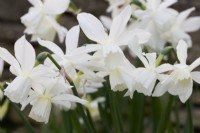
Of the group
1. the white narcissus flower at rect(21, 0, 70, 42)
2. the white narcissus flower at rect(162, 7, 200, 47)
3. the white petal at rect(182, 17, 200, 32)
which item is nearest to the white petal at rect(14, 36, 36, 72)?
the white narcissus flower at rect(21, 0, 70, 42)

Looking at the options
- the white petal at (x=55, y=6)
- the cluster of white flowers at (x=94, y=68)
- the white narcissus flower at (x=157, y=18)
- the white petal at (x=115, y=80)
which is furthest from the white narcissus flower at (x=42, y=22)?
the white petal at (x=115, y=80)

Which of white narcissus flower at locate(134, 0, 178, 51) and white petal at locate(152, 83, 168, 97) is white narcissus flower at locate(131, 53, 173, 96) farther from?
white narcissus flower at locate(134, 0, 178, 51)

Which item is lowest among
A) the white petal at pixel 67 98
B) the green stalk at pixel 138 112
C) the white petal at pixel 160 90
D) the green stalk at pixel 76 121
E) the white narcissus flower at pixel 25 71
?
the green stalk at pixel 138 112

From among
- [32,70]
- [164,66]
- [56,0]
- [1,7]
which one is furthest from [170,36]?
[1,7]

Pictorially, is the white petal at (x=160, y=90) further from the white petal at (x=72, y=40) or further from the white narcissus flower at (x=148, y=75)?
the white petal at (x=72, y=40)

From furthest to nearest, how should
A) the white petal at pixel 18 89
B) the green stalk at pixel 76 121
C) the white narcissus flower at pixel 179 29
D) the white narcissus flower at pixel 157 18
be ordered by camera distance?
the white narcissus flower at pixel 179 29 → the white narcissus flower at pixel 157 18 → the green stalk at pixel 76 121 → the white petal at pixel 18 89

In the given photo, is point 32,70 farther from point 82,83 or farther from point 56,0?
point 56,0
